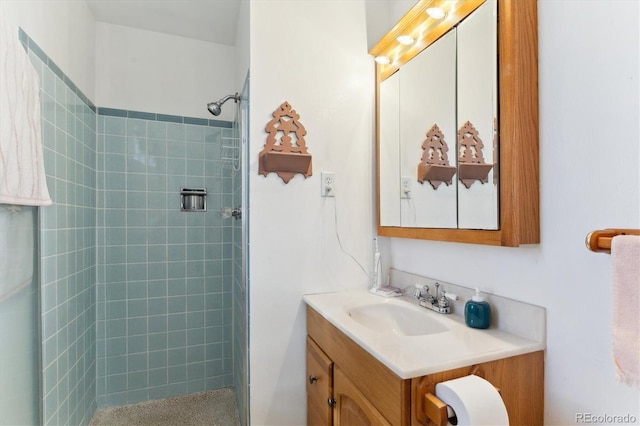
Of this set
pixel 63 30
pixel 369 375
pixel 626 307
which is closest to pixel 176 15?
pixel 63 30

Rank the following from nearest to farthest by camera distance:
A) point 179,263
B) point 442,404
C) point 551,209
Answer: point 442,404 → point 551,209 → point 179,263

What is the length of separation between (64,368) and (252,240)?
1.15 meters

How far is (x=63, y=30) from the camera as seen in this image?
157 centimetres

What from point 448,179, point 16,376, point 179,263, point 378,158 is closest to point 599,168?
Answer: point 448,179

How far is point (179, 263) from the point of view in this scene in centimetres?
225

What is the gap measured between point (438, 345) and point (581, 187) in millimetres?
589

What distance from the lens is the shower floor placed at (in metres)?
1.93

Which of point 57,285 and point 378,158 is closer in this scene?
point 57,285

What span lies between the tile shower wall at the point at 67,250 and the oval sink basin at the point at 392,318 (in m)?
1.36

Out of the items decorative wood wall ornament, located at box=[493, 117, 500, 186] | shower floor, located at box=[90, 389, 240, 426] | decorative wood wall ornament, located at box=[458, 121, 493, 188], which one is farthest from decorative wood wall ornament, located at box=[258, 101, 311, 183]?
shower floor, located at box=[90, 389, 240, 426]

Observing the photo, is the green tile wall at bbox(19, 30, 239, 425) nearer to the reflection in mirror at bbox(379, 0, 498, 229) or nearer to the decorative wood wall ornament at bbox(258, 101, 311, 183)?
the decorative wood wall ornament at bbox(258, 101, 311, 183)

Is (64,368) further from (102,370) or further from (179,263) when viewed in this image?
(179,263)

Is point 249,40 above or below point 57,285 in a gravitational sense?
above

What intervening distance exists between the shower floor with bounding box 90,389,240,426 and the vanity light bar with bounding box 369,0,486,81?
221 cm
